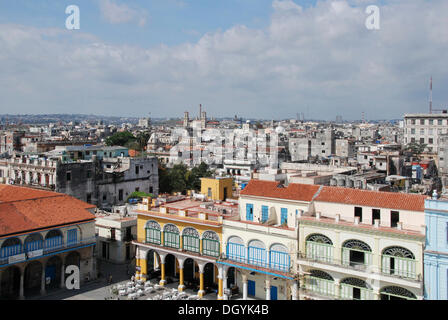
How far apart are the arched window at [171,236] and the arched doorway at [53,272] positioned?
8.84 meters

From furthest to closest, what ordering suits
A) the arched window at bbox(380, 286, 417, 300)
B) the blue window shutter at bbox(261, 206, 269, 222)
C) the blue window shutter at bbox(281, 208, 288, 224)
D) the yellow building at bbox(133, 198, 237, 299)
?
the yellow building at bbox(133, 198, 237, 299)
the blue window shutter at bbox(261, 206, 269, 222)
the blue window shutter at bbox(281, 208, 288, 224)
the arched window at bbox(380, 286, 417, 300)

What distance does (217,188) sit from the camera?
4444 cm

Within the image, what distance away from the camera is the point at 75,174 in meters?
54.9

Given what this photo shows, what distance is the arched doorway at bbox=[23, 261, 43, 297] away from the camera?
37719 millimetres

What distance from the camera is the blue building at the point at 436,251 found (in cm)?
2684

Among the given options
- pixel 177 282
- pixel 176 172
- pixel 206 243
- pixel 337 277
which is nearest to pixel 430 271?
pixel 337 277

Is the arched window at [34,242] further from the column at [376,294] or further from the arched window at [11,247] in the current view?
the column at [376,294]

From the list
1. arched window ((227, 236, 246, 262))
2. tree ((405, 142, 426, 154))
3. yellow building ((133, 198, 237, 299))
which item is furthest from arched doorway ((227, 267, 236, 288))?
tree ((405, 142, 426, 154))

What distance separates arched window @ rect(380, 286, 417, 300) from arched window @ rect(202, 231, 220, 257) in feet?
40.9

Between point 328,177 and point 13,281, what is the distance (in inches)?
1136

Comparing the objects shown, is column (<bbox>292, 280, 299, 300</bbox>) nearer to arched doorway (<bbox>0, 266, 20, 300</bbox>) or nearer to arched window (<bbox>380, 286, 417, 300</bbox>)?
arched window (<bbox>380, 286, 417, 300</bbox>)

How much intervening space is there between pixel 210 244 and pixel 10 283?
52.7 ft

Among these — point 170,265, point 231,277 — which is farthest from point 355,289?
point 170,265

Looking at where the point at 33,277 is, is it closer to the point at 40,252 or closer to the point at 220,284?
the point at 40,252
